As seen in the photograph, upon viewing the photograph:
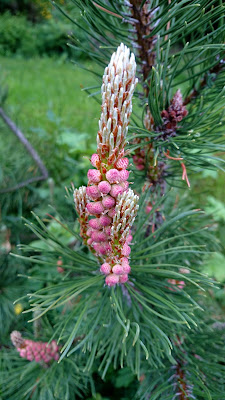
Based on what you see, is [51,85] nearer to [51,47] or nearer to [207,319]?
[207,319]

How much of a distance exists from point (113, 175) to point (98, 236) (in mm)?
103

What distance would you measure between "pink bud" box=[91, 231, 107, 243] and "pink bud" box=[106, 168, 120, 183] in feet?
0.30

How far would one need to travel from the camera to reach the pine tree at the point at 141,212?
42cm

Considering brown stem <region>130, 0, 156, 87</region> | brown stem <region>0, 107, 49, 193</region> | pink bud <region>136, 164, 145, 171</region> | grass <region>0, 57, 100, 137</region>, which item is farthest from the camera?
grass <region>0, 57, 100, 137</region>

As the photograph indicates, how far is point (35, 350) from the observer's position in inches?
25.5

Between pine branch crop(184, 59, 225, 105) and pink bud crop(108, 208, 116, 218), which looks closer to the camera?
pink bud crop(108, 208, 116, 218)

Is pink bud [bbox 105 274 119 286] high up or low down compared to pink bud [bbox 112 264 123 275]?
down

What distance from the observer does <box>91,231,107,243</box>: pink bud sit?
1.53 feet

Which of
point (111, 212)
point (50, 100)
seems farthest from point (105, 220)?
point (50, 100)

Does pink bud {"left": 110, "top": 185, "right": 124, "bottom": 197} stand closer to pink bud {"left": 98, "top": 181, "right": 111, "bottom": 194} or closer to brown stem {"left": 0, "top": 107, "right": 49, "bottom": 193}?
pink bud {"left": 98, "top": 181, "right": 111, "bottom": 194}

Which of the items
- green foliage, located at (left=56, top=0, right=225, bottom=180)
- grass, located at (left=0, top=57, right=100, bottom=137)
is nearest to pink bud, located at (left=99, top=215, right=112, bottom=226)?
green foliage, located at (left=56, top=0, right=225, bottom=180)

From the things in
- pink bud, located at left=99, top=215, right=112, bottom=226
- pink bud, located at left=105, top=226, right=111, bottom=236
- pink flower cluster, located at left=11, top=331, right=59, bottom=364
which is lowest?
pink flower cluster, located at left=11, top=331, right=59, bottom=364

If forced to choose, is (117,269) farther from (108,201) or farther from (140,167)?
(140,167)

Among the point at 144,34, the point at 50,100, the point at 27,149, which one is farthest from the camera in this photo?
the point at 50,100
